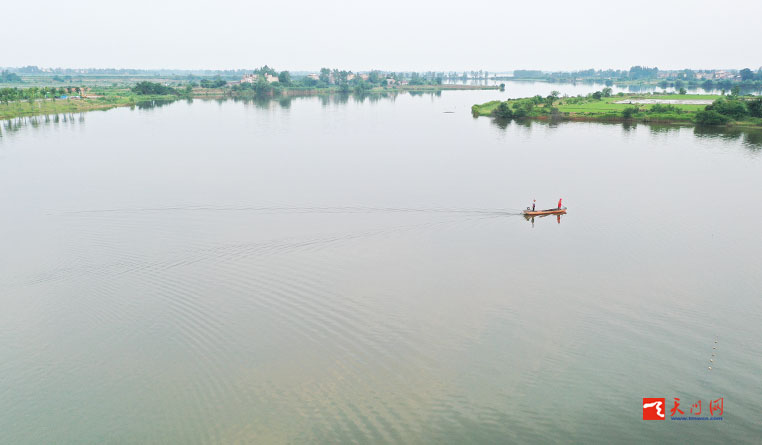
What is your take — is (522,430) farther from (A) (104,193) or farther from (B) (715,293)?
(A) (104,193)

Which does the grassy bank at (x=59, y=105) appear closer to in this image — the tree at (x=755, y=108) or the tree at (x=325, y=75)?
the tree at (x=325, y=75)

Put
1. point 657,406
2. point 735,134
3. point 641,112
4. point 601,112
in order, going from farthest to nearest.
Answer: point 601,112
point 641,112
point 735,134
point 657,406

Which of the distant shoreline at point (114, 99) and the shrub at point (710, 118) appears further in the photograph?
the distant shoreline at point (114, 99)

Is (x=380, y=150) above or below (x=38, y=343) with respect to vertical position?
above

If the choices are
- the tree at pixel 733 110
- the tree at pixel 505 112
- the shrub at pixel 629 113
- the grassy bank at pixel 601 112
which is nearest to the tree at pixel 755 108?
the tree at pixel 733 110

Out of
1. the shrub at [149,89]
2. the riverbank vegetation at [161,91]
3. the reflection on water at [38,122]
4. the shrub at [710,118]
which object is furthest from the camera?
the shrub at [149,89]

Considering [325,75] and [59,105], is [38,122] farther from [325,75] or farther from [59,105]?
[325,75]

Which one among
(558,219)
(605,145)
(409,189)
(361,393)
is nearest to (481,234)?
(558,219)

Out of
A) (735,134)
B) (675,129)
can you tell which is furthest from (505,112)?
(735,134)
